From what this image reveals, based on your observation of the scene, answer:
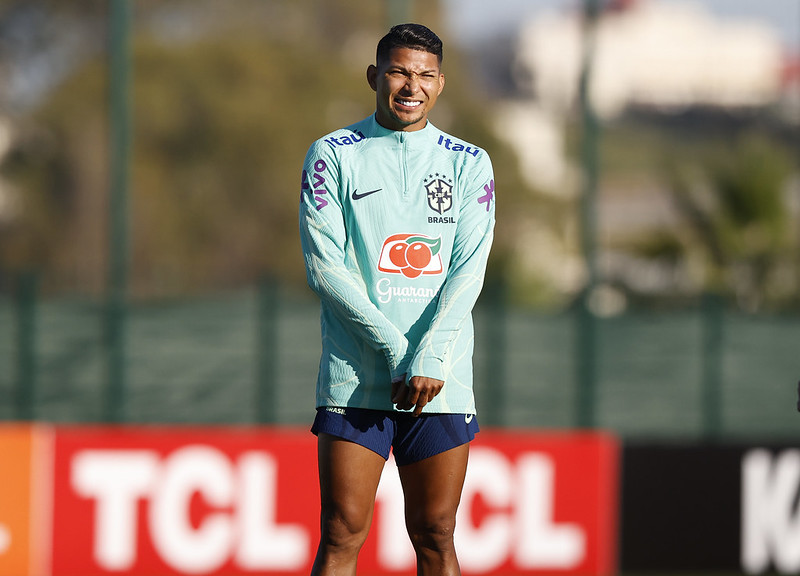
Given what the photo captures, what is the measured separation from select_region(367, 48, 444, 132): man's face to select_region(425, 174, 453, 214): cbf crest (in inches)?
6.7

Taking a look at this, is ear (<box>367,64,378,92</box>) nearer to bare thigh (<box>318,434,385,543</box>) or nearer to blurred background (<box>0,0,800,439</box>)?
bare thigh (<box>318,434,385,543</box>)

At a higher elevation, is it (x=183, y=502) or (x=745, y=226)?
(x=745, y=226)

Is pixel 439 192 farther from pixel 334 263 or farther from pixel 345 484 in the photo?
pixel 345 484

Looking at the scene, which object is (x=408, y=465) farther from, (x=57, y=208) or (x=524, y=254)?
(x=524, y=254)

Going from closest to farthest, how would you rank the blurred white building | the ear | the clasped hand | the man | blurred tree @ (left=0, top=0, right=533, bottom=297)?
→ the clasped hand → the man → the ear → blurred tree @ (left=0, top=0, right=533, bottom=297) → the blurred white building

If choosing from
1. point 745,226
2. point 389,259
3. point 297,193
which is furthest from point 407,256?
point 297,193

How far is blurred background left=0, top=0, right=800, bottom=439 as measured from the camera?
29.6 feet

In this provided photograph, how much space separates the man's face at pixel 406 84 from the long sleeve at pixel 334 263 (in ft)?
0.70

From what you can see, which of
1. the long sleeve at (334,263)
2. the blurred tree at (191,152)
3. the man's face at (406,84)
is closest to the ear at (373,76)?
the man's face at (406,84)

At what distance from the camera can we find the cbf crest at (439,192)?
4008mm

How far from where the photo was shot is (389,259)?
395 centimetres

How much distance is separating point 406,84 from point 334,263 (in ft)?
1.74

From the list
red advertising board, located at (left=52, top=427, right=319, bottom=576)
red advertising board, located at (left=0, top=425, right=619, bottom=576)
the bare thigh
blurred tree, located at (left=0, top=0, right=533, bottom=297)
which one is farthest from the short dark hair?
blurred tree, located at (left=0, top=0, right=533, bottom=297)

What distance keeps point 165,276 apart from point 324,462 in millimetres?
8259
